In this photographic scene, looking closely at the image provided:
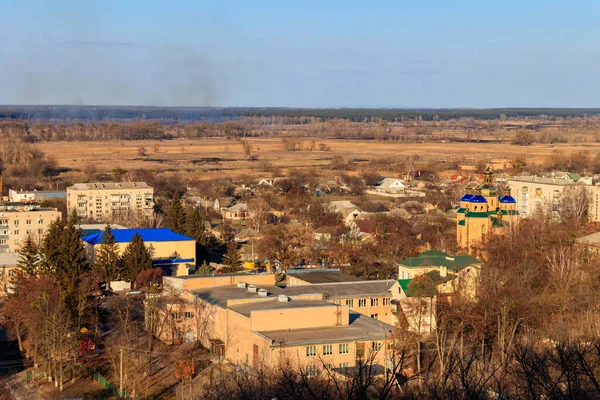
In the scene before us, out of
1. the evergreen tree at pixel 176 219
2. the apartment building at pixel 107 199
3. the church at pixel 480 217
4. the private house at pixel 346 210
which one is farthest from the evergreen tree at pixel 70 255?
the apartment building at pixel 107 199

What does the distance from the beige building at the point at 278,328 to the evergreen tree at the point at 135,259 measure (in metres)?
5.52

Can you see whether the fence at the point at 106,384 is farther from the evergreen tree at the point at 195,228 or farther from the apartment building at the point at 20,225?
the apartment building at the point at 20,225

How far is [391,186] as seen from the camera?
160ft

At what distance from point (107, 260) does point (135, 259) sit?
680mm

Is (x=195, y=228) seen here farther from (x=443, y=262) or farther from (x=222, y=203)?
(x=222, y=203)

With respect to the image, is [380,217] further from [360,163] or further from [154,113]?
[154,113]

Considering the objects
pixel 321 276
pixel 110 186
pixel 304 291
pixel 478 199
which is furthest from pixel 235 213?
pixel 304 291

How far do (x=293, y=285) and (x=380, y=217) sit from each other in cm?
1300

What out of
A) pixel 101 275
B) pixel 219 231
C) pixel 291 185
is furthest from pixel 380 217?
pixel 291 185

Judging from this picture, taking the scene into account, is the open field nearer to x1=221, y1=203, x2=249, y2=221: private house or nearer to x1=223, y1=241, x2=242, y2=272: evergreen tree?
x1=221, y1=203, x2=249, y2=221: private house

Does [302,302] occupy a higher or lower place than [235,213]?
higher

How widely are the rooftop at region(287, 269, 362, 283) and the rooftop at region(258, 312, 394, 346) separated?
450cm

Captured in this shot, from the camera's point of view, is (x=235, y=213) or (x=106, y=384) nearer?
(x=106, y=384)

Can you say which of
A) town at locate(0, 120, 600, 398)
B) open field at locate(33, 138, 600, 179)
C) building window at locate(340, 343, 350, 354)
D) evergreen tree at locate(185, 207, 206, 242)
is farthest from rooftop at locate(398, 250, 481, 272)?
open field at locate(33, 138, 600, 179)
